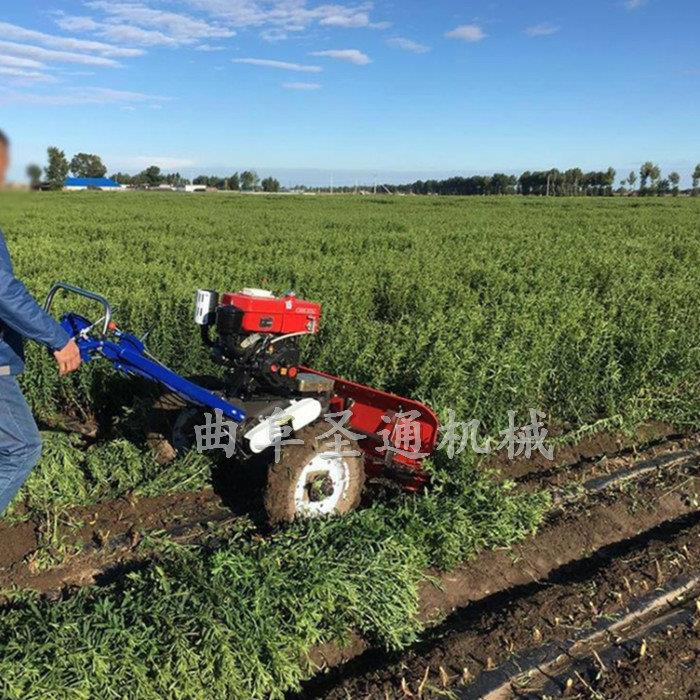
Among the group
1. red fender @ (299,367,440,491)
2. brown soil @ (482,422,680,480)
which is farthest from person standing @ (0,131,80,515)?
brown soil @ (482,422,680,480)

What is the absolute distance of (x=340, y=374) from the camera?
6.27m

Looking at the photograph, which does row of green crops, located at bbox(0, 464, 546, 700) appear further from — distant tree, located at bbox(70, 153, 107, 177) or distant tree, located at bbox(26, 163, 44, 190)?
distant tree, located at bbox(70, 153, 107, 177)

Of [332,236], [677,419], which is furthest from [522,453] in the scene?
[332,236]

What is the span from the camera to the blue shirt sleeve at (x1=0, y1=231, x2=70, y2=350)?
120 inches

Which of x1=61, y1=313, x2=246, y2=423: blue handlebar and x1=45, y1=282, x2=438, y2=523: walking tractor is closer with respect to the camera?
x1=61, y1=313, x2=246, y2=423: blue handlebar

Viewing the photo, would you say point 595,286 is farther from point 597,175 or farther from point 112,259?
point 597,175

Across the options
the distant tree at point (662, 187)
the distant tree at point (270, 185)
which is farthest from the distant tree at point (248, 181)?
the distant tree at point (662, 187)

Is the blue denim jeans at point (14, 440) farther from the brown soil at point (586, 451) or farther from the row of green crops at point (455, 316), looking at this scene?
the brown soil at point (586, 451)

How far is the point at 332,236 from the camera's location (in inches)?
719

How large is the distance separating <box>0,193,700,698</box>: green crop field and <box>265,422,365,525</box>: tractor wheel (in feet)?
0.63

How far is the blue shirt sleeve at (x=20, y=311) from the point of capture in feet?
9.98

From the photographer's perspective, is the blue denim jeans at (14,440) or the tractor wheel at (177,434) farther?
the tractor wheel at (177,434)

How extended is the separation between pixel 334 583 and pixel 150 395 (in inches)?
121

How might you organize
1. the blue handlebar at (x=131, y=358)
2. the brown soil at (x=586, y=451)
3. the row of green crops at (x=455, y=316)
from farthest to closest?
1. the row of green crops at (x=455, y=316)
2. the brown soil at (x=586, y=451)
3. the blue handlebar at (x=131, y=358)
